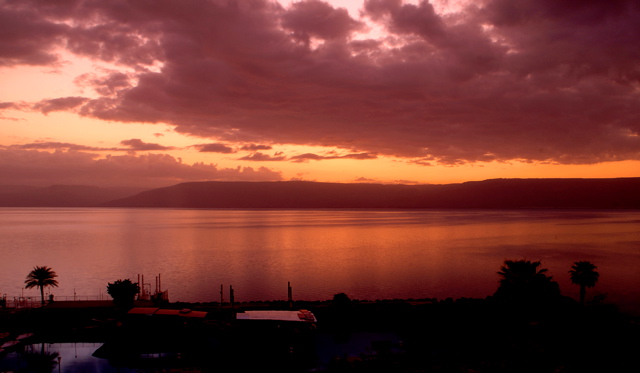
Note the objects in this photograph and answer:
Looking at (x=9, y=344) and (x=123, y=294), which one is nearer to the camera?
(x=9, y=344)

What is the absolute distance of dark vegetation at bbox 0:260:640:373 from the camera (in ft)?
102

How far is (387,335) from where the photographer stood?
38.8m

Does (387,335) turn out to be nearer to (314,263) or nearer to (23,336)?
(23,336)

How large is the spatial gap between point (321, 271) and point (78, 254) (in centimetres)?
6528

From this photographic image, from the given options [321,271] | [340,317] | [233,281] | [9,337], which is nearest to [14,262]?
[233,281]

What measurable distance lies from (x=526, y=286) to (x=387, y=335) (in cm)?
1330

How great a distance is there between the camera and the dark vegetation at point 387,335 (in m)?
31.0

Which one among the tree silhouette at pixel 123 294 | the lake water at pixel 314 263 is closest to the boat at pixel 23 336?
the tree silhouette at pixel 123 294

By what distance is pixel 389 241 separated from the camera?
456 feet

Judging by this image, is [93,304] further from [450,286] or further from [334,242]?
[334,242]

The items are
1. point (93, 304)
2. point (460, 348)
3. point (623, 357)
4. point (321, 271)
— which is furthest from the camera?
point (321, 271)

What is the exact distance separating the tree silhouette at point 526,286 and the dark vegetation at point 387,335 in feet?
0.28

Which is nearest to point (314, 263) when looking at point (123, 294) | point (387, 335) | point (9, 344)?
point (387, 335)

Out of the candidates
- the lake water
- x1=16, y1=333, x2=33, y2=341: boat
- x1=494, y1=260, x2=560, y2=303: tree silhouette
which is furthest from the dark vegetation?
the lake water
